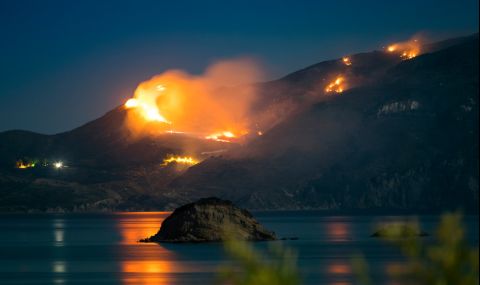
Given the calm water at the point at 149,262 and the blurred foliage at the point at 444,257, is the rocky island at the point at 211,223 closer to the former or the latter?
the calm water at the point at 149,262

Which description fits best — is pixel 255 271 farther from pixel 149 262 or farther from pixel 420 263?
pixel 149 262

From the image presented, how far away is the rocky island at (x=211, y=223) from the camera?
14725 centimetres

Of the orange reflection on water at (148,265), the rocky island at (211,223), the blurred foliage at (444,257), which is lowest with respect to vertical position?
the blurred foliage at (444,257)

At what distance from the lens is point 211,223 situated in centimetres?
15425

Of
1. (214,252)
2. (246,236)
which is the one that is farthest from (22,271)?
(246,236)

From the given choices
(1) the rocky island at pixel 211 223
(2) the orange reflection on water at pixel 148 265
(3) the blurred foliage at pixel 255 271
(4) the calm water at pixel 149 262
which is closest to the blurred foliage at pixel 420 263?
(3) the blurred foliage at pixel 255 271

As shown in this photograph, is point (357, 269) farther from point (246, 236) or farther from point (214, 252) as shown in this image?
point (246, 236)

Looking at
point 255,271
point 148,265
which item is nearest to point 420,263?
point 255,271

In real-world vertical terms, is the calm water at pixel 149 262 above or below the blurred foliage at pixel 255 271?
above

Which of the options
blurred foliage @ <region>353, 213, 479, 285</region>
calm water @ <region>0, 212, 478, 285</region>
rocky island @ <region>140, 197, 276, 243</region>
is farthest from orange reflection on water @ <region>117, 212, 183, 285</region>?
blurred foliage @ <region>353, 213, 479, 285</region>

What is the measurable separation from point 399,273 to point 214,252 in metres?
128

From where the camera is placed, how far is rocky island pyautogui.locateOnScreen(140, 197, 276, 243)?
483ft

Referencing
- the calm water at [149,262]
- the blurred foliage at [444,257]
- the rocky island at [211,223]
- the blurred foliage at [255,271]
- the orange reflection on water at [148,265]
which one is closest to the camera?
the blurred foliage at [444,257]

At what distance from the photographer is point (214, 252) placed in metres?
142
